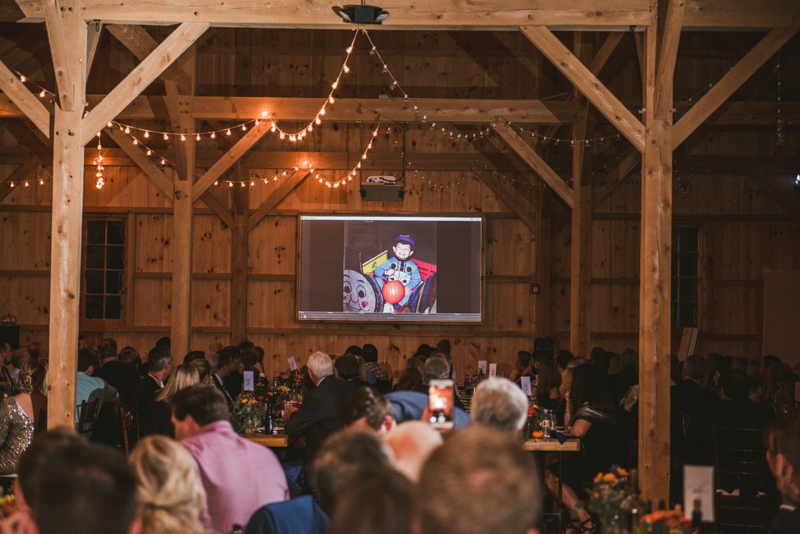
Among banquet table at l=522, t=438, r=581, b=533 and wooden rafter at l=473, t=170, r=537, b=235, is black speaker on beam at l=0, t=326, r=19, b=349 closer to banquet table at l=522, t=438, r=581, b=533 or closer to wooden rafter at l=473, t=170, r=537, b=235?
wooden rafter at l=473, t=170, r=537, b=235

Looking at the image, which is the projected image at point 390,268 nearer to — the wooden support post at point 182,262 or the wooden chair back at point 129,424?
the wooden support post at point 182,262

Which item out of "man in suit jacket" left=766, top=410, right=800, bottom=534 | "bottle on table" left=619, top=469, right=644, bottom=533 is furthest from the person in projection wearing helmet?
"man in suit jacket" left=766, top=410, right=800, bottom=534

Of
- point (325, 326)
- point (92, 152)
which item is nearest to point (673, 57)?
point (325, 326)

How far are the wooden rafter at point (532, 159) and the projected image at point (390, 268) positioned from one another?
2.87 m

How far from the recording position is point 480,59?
41.3ft

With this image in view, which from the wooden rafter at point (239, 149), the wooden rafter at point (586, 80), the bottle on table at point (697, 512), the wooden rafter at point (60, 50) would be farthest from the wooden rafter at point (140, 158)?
the bottle on table at point (697, 512)

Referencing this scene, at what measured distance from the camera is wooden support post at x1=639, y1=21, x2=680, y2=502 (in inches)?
223

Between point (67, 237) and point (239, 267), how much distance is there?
6.83 meters

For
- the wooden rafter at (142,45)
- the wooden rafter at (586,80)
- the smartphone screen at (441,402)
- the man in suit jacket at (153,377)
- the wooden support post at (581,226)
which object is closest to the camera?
the smartphone screen at (441,402)

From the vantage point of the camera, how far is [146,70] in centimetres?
582

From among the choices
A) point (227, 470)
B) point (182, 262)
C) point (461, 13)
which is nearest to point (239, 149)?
point (182, 262)

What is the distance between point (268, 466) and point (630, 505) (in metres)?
1.35

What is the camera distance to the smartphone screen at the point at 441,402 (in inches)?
135

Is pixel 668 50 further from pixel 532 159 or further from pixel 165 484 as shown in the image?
pixel 165 484
